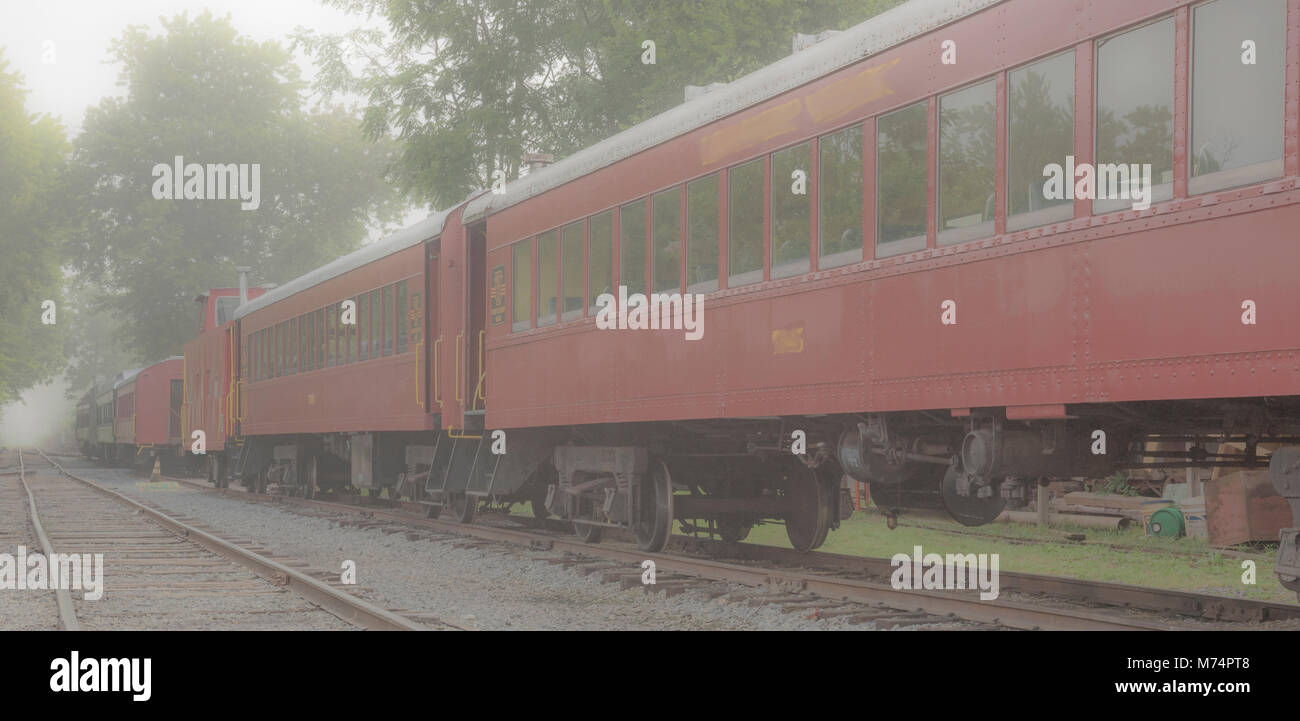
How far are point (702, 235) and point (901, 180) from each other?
2457 millimetres

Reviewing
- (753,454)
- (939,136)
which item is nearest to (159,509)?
(753,454)

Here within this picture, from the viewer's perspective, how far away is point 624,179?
38.4 ft

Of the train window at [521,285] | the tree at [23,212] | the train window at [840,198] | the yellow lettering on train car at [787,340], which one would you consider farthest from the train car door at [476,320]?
the tree at [23,212]

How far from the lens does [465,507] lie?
16.5 metres

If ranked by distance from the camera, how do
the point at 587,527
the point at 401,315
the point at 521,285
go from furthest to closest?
the point at 401,315 → the point at 587,527 → the point at 521,285

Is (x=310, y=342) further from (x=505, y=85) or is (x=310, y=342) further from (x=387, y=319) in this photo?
(x=505, y=85)

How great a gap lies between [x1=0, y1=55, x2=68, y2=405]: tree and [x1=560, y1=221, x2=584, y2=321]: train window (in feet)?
97.7

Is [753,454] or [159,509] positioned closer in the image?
[753,454]

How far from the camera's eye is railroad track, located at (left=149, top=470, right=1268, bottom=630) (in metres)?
7.62

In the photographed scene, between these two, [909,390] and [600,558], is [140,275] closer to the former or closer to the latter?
[600,558]

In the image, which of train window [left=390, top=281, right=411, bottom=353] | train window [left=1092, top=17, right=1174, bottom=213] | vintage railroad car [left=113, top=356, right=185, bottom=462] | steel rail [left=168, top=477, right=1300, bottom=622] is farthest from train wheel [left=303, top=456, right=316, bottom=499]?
train window [left=1092, top=17, right=1174, bottom=213]

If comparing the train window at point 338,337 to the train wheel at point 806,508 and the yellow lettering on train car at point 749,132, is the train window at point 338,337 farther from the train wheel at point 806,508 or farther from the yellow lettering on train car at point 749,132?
the yellow lettering on train car at point 749,132

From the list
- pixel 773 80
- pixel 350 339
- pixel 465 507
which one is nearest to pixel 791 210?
pixel 773 80
